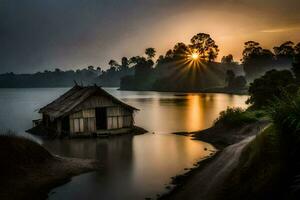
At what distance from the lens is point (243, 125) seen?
40.7 meters

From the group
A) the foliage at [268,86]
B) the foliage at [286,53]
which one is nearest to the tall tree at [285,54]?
the foliage at [286,53]

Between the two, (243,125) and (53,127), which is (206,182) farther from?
(53,127)

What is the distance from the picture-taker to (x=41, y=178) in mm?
25359

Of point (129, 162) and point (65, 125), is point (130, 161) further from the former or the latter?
point (65, 125)

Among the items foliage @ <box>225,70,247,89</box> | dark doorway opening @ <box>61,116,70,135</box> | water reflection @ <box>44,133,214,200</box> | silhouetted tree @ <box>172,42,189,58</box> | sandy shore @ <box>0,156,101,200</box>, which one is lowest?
water reflection @ <box>44,133,214,200</box>

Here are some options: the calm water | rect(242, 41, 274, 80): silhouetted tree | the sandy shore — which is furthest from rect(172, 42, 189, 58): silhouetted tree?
the sandy shore

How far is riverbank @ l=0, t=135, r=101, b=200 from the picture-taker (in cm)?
2297

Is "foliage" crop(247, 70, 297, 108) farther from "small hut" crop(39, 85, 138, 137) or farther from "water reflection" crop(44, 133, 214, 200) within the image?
"small hut" crop(39, 85, 138, 137)

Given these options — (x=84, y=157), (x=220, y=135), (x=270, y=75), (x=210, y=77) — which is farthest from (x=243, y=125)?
(x=210, y=77)

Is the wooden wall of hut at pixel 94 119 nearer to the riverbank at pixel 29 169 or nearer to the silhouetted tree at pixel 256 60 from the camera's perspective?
the riverbank at pixel 29 169

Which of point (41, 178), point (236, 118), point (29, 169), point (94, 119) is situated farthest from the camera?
point (94, 119)

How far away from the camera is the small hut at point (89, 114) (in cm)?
4369

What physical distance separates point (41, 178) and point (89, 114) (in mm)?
→ 19353

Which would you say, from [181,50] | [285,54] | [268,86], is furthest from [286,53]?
[268,86]
